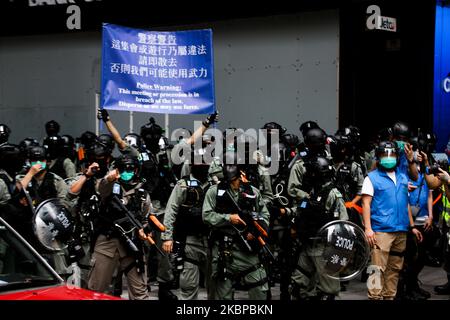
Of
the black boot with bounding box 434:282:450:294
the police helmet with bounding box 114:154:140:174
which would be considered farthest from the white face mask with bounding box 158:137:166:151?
the black boot with bounding box 434:282:450:294

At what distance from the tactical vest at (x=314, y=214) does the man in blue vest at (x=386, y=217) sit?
40cm

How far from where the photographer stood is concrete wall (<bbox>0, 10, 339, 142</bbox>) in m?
15.1

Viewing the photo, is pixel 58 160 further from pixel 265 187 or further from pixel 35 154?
pixel 265 187

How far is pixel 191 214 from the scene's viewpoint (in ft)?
28.2

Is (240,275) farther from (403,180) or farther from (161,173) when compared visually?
(161,173)

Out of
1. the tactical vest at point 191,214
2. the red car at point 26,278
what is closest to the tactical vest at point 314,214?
the tactical vest at point 191,214

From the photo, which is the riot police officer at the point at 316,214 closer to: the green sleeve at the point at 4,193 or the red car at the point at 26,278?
the green sleeve at the point at 4,193

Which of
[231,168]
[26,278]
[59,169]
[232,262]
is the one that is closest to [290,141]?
[59,169]

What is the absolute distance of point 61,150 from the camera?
37.4 ft

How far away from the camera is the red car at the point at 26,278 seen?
475 cm

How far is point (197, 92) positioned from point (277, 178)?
5.49 ft

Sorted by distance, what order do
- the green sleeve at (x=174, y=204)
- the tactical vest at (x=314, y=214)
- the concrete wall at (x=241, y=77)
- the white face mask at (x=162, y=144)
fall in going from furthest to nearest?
the concrete wall at (x=241, y=77) → the white face mask at (x=162, y=144) → the tactical vest at (x=314, y=214) → the green sleeve at (x=174, y=204)

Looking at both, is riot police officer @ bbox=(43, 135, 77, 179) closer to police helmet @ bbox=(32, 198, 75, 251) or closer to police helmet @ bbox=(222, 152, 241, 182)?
police helmet @ bbox=(32, 198, 75, 251)
